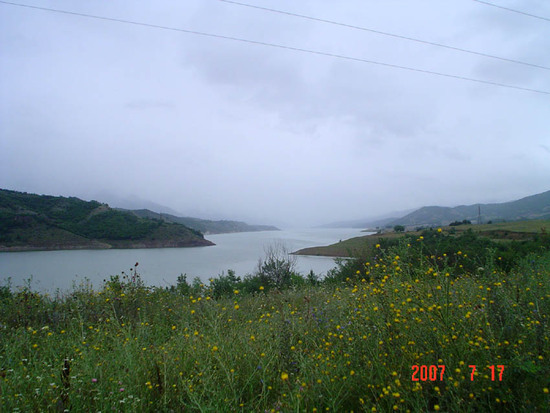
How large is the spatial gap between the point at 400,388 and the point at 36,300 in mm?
6998

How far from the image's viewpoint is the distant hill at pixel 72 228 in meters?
26.0

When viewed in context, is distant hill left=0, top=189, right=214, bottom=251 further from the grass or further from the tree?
the grass

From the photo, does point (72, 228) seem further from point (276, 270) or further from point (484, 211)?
point (484, 211)

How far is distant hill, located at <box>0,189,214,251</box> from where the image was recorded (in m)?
26.0

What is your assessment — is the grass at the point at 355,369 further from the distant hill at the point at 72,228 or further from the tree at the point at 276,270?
the distant hill at the point at 72,228

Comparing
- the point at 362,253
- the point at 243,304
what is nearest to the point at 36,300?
the point at 243,304

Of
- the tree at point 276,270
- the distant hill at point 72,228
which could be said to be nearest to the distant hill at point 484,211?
the distant hill at point 72,228

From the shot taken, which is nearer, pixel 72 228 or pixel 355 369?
pixel 355 369

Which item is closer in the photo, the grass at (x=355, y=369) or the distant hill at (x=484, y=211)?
the grass at (x=355, y=369)

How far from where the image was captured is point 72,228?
102 feet

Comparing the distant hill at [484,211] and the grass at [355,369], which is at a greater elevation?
the distant hill at [484,211]

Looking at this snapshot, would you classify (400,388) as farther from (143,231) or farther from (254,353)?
(143,231)
